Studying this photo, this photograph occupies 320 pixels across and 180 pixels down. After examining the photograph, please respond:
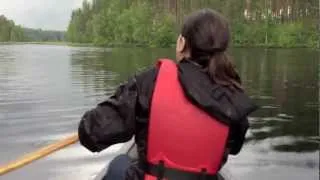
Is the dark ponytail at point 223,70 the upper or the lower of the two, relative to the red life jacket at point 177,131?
upper

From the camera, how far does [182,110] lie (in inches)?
124

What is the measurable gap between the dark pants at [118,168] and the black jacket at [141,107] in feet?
1.31

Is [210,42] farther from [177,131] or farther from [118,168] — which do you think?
[118,168]

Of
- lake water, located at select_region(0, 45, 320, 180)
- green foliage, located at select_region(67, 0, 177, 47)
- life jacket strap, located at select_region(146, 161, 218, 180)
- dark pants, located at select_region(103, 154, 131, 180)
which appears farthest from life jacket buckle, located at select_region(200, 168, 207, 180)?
green foliage, located at select_region(67, 0, 177, 47)

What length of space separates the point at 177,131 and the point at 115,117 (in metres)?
0.32

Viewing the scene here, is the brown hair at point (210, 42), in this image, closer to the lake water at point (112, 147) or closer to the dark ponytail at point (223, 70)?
the dark ponytail at point (223, 70)

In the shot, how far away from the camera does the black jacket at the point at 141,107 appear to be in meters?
3.06

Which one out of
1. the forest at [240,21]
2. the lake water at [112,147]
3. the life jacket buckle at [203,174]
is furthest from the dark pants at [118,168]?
the forest at [240,21]

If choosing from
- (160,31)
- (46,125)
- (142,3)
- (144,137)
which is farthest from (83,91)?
(142,3)

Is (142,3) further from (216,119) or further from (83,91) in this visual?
(216,119)

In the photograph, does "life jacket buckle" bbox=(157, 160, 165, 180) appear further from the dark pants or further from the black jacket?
the dark pants

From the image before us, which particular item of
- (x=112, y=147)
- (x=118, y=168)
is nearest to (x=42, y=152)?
(x=118, y=168)

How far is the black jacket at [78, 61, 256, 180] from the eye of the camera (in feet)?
10.0

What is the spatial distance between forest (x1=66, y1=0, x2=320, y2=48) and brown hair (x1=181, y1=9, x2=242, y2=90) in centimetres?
8020
